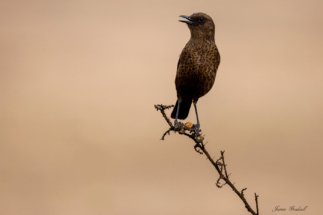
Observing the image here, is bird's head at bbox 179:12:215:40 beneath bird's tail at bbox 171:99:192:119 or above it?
above

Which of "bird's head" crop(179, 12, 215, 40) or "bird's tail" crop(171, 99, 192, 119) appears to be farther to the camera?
"bird's tail" crop(171, 99, 192, 119)

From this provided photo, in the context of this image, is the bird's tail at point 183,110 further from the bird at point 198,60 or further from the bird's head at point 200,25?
the bird's head at point 200,25

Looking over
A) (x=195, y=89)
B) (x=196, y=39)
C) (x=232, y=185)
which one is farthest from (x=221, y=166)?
(x=196, y=39)

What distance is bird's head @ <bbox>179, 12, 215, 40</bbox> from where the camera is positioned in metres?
2.60

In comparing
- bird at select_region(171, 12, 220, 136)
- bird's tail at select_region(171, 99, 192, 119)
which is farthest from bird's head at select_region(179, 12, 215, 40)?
bird's tail at select_region(171, 99, 192, 119)

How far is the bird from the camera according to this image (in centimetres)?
255

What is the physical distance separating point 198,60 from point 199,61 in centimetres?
1

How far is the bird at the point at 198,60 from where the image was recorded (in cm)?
255

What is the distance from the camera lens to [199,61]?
2559 mm

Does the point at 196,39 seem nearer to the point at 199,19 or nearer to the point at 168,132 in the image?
the point at 199,19

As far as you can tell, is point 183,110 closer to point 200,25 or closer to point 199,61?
point 199,61

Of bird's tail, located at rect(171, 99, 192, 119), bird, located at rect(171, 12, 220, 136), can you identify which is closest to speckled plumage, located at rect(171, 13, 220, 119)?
bird, located at rect(171, 12, 220, 136)

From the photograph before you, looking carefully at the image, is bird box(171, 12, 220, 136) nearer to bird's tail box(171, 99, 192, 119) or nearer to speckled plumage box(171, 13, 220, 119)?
speckled plumage box(171, 13, 220, 119)

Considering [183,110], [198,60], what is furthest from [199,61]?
[183,110]
